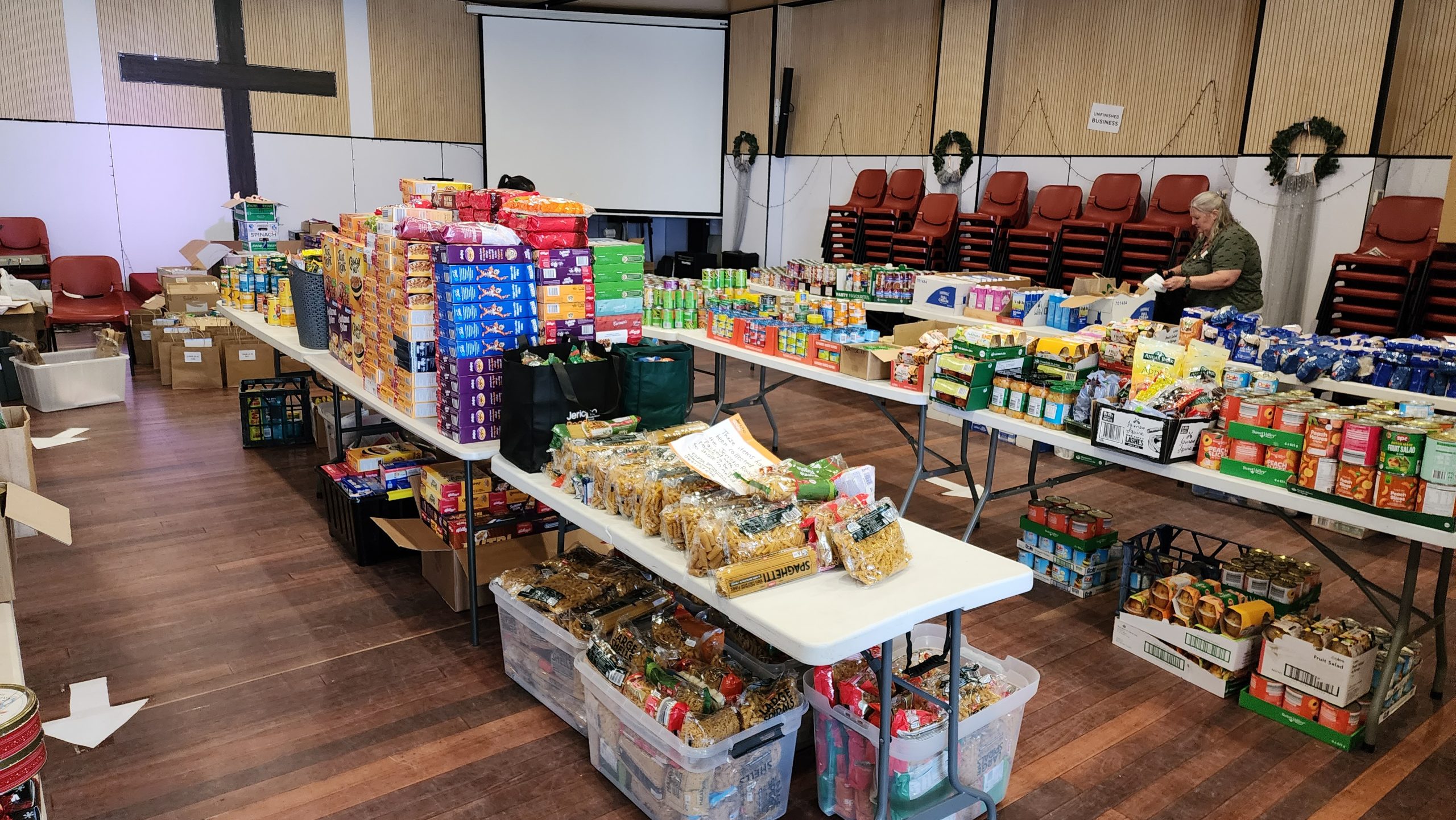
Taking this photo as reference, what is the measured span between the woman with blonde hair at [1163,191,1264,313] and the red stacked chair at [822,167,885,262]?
461 centimetres

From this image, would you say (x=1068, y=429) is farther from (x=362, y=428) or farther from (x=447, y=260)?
(x=362, y=428)

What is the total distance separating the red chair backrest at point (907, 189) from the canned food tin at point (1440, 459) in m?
7.38

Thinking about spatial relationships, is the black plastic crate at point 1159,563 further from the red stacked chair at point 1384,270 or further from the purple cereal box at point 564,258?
the red stacked chair at point 1384,270

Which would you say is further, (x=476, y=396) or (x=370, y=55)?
(x=370, y=55)

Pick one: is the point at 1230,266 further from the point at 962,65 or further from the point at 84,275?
the point at 84,275

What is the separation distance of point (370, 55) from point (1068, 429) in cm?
1063

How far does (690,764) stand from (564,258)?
1894mm

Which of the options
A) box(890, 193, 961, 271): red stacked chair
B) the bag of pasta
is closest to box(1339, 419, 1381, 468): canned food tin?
the bag of pasta

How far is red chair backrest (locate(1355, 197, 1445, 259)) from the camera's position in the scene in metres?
6.18

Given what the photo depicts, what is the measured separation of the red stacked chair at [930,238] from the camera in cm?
920

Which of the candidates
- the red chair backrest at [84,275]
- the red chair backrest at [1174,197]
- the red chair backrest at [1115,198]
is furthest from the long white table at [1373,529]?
the red chair backrest at [84,275]

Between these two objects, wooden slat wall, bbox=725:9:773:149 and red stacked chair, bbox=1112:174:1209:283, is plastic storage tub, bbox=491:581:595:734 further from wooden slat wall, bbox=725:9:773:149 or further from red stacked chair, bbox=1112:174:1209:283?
wooden slat wall, bbox=725:9:773:149

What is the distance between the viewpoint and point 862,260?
10000 mm

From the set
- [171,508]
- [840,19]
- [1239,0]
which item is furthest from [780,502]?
[840,19]
